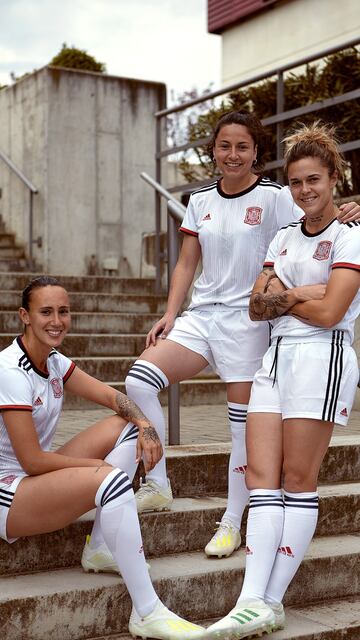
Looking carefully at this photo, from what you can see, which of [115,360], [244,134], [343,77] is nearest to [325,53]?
[343,77]

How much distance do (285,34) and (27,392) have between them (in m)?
12.4

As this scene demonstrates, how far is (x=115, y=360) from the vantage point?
6.16 meters

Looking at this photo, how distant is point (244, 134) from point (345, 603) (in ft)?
5.77

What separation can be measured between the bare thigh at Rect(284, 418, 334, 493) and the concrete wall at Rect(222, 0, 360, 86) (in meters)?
10.4

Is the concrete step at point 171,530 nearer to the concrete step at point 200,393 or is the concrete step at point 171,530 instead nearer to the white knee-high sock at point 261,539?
the white knee-high sock at point 261,539

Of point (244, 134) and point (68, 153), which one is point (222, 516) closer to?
point (244, 134)

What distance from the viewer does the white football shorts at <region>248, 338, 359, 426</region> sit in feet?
10.1

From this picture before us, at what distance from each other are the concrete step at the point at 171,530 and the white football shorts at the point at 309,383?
2.23 feet

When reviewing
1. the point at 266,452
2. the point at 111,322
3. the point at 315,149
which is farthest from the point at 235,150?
the point at 111,322

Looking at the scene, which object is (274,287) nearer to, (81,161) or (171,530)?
(171,530)

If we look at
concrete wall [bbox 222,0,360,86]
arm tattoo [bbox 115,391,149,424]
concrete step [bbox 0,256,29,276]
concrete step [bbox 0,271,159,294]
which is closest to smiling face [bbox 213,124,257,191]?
arm tattoo [bbox 115,391,149,424]

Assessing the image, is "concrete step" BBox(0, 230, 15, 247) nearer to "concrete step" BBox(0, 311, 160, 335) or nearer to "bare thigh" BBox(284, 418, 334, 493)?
"concrete step" BBox(0, 311, 160, 335)

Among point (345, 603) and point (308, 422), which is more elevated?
point (308, 422)

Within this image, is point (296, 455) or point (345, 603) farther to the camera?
point (345, 603)
